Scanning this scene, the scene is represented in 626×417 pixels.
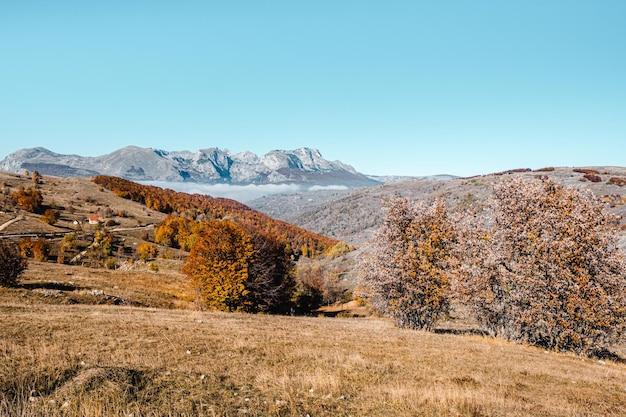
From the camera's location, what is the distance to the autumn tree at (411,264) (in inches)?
1267

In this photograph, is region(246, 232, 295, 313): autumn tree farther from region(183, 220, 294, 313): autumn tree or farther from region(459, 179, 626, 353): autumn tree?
region(459, 179, 626, 353): autumn tree

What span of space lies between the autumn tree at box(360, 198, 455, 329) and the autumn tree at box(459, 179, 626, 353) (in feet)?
9.25

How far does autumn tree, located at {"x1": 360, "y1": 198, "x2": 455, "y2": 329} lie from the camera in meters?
32.2

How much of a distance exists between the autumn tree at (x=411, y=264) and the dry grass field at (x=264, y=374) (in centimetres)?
818

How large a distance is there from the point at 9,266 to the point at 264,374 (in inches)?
1576

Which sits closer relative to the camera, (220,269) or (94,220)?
(220,269)

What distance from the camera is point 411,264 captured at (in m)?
32.2

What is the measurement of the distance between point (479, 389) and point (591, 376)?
9010 mm

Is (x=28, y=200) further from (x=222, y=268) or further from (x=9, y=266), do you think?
(x=222, y=268)

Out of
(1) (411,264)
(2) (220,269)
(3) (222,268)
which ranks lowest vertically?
(2) (220,269)

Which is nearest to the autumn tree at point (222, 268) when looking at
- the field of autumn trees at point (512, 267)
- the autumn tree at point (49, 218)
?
the field of autumn trees at point (512, 267)

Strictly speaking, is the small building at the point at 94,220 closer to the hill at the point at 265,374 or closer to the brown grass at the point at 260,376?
the hill at the point at 265,374

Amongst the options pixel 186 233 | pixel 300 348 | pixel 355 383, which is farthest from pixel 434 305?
pixel 186 233

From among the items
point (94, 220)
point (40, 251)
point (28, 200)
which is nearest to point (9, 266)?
point (40, 251)
